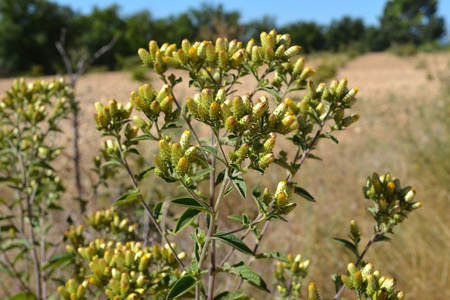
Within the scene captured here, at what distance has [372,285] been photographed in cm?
105

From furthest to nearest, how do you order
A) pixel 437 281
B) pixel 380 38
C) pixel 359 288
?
pixel 380 38 < pixel 437 281 < pixel 359 288

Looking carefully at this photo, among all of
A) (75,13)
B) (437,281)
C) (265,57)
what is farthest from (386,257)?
(75,13)

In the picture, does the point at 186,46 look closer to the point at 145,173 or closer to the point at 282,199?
the point at 145,173

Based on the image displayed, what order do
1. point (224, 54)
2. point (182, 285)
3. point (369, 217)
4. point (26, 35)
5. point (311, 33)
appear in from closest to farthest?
point (182, 285)
point (224, 54)
point (369, 217)
point (26, 35)
point (311, 33)

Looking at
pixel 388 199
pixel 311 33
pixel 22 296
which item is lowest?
pixel 22 296

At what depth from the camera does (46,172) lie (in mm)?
2379

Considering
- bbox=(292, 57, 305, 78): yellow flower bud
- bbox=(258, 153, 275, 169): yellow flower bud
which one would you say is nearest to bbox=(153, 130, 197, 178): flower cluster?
bbox=(258, 153, 275, 169): yellow flower bud

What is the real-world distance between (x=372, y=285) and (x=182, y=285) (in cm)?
49

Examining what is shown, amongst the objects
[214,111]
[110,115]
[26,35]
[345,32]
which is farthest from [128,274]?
[345,32]

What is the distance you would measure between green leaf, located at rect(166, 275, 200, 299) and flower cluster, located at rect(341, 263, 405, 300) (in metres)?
0.41

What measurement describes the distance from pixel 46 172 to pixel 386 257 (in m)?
2.65

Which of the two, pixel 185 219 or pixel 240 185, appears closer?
pixel 240 185

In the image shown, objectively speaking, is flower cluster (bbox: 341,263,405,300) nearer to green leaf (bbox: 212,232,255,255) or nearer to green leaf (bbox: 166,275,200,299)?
green leaf (bbox: 212,232,255,255)

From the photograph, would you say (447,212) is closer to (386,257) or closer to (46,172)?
(386,257)
